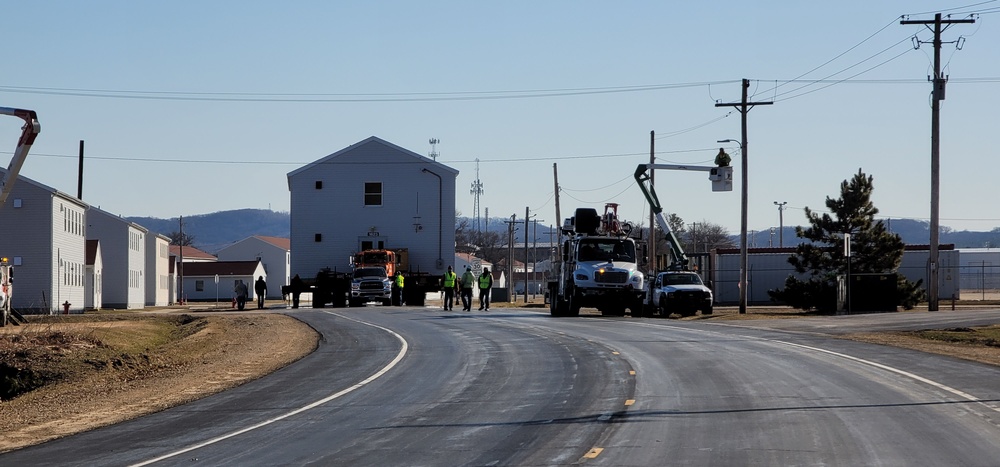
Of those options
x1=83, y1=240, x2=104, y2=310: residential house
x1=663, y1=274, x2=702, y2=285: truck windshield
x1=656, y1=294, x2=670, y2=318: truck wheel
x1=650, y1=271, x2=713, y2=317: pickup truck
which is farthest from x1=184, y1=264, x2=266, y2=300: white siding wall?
x1=656, y1=294, x2=670, y2=318: truck wheel

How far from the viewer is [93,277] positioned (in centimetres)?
6731

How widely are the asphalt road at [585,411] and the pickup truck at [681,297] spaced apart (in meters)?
16.5

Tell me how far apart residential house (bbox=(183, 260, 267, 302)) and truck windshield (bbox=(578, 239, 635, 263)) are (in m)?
70.6

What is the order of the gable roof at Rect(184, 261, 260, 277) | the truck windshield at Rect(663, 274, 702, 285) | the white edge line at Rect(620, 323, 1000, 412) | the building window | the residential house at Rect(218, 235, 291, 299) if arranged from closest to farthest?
1. the white edge line at Rect(620, 323, 1000, 412)
2. the truck windshield at Rect(663, 274, 702, 285)
3. the building window
4. the gable roof at Rect(184, 261, 260, 277)
5. the residential house at Rect(218, 235, 291, 299)

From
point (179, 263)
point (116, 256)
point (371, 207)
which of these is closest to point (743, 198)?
point (371, 207)

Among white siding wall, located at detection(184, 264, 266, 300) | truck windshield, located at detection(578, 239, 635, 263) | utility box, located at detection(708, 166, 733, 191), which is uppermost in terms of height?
utility box, located at detection(708, 166, 733, 191)

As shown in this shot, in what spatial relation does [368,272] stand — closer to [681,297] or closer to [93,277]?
[681,297]

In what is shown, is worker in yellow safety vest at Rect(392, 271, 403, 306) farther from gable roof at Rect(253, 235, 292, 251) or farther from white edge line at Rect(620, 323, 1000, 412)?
gable roof at Rect(253, 235, 292, 251)

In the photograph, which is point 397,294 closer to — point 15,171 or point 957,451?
point 15,171

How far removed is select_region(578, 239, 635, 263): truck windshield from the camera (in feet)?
134

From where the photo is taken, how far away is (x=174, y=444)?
42.8 feet

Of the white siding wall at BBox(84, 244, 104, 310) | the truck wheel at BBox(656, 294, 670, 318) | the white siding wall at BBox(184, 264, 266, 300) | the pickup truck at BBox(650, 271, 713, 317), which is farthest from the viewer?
the white siding wall at BBox(184, 264, 266, 300)

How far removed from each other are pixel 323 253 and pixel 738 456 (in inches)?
2123

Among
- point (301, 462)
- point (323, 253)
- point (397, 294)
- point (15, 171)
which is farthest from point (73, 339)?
point (323, 253)
